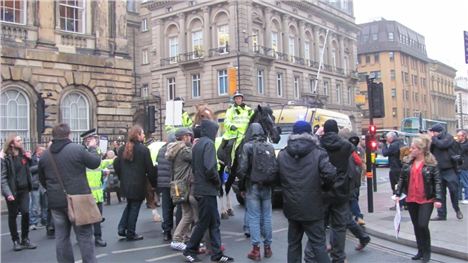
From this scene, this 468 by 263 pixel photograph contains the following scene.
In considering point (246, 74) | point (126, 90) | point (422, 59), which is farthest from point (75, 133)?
point (422, 59)

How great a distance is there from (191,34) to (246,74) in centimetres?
876

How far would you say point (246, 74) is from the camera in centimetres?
4794

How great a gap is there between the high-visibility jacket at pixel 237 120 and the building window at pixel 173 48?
4512 centimetres

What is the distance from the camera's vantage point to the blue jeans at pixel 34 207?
36.2ft

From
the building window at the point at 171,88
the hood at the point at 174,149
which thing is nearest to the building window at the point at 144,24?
the building window at the point at 171,88

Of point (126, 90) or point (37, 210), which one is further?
point (126, 90)

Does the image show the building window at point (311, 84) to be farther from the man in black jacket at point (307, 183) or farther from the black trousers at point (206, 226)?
the man in black jacket at point (307, 183)

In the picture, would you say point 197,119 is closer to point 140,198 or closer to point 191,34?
point 140,198

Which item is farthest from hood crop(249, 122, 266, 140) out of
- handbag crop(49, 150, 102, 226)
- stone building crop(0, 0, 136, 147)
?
stone building crop(0, 0, 136, 147)

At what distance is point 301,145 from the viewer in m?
5.89

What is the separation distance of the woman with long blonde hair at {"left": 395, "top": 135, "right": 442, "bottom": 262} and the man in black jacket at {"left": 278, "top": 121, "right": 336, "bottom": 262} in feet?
6.51

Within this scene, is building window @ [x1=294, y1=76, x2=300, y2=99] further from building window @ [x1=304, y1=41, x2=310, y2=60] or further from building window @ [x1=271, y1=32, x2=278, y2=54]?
building window @ [x1=271, y1=32, x2=278, y2=54]

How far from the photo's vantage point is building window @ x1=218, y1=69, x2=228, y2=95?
163 ft

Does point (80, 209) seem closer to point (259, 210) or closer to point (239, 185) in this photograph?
point (239, 185)
